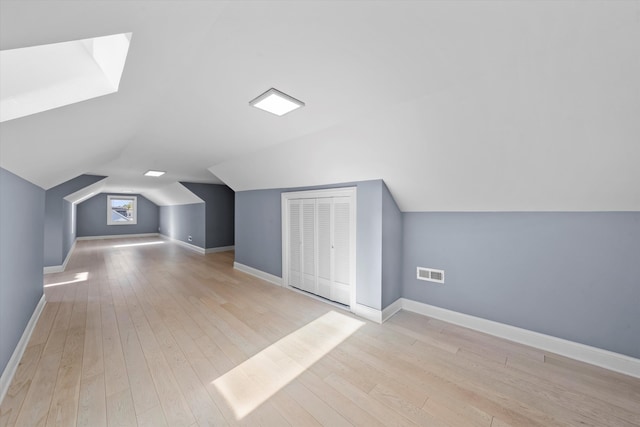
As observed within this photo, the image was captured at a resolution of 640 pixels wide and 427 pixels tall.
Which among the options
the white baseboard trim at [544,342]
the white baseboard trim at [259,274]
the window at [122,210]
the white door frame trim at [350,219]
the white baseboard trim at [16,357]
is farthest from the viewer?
the window at [122,210]

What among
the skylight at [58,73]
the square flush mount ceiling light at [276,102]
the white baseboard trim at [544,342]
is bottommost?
the white baseboard trim at [544,342]

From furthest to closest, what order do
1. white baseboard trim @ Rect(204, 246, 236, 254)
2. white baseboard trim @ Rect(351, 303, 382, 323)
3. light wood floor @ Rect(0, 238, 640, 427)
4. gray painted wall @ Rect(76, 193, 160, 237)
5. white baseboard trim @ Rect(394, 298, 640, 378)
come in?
gray painted wall @ Rect(76, 193, 160, 237)
white baseboard trim @ Rect(204, 246, 236, 254)
white baseboard trim @ Rect(351, 303, 382, 323)
white baseboard trim @ Rect(394, 298, 640, 378)
light wood floor @ Rect(0, 238, 640, 427)

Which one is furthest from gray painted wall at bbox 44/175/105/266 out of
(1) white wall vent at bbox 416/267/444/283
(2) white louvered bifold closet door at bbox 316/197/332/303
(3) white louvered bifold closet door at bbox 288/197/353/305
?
(1) white wall vent at bbox 416/267/444/283

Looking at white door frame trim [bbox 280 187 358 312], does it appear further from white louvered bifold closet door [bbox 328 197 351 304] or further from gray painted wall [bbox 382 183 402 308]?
gray painted wall [bbox 382 183 402 308]

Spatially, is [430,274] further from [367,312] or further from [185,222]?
[185,222]

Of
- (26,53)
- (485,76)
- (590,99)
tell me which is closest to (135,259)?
(26,53)

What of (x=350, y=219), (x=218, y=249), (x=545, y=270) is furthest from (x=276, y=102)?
(x=218, y=249)

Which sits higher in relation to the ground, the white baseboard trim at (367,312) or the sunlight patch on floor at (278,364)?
the white baseboard trim at (367,312)

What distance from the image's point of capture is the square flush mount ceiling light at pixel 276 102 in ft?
Answer: 6.49

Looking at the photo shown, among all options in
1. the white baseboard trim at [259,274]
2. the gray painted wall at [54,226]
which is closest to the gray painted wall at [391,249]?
the white baseboard trim at [259,274]

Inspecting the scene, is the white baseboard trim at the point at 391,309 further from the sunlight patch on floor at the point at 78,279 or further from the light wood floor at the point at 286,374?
the sunlight patch on floor at the point at 78,279

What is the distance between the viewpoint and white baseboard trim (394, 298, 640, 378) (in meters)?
2.19

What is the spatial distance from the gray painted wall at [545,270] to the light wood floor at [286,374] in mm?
321

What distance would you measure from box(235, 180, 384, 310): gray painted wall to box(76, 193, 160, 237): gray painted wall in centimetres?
856
